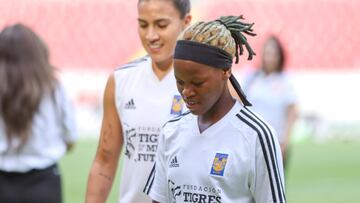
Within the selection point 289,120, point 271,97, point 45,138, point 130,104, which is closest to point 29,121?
point 45,138

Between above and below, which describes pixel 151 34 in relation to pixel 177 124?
above

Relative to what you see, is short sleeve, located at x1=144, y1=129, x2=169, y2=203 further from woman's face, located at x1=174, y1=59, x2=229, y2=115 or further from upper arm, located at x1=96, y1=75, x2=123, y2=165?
upper arm, located at x1=96, y1=75, x2=123, y2=165

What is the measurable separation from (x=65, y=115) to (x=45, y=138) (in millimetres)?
187

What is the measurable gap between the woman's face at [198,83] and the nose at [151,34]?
1.26m

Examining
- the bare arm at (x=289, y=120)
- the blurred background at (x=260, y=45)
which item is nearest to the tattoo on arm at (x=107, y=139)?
the bare arm at (x=289, y=120)

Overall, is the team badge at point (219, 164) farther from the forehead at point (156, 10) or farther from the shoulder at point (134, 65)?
the shoulder at point (134, 65)

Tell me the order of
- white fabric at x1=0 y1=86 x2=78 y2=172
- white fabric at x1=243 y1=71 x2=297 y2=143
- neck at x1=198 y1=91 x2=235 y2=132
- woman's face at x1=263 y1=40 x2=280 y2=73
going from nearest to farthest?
neck at x1=198 y1=91 x2=235 y2=132, white fabric at x1=0 y1=86 x2=78 y2=172, white fabric at x1=243 y1=71 x2=297 y2=143, woman's face at x1=263 y1=40 x2=280 y2=73

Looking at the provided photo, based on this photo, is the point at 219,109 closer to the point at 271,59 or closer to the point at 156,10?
the point at 156,10

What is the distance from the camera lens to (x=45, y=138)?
18.8 ft

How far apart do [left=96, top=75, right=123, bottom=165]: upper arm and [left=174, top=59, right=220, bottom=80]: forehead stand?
1552 millimetres

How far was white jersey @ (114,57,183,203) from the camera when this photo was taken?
530 centimetres

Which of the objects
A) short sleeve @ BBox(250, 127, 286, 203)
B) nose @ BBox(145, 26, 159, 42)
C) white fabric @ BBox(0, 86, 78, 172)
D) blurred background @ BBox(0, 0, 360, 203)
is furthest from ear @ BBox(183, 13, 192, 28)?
blurred background @ BBox(0, 0, 360, 203)

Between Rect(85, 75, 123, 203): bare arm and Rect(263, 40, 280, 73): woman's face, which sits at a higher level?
Rect(263, 40, 280, 73): woman's face

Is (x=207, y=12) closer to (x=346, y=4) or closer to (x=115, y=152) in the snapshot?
(x=346, y=4)
